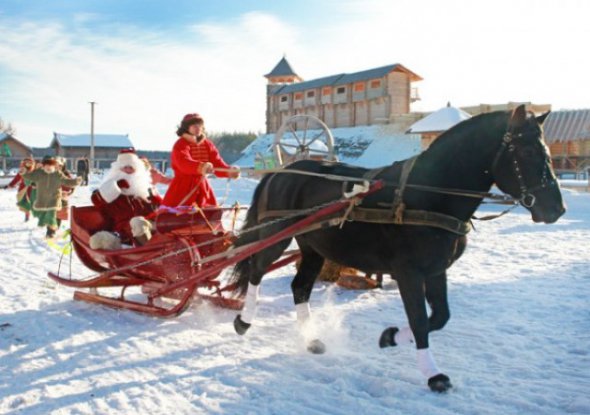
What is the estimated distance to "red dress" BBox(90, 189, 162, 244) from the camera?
225 inches

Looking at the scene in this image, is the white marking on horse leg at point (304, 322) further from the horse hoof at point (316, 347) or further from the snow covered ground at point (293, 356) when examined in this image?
the horse hoof at point (316, 347)

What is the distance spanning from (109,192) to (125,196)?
9.3 inches

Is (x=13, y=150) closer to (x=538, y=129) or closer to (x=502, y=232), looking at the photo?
(x=502, y=232)

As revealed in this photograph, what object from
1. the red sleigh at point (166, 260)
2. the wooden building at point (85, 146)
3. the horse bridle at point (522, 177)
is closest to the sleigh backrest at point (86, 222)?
the red sleigh at point (166, 260)

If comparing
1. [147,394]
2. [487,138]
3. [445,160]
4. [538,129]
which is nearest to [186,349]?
[147,394]

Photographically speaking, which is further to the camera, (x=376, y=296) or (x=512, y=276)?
(x=512, y=276)

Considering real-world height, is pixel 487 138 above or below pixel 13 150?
below

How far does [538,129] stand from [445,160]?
2.03 feet

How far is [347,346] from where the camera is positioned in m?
4.26

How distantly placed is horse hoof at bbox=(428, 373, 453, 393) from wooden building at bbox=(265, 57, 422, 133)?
33.4 meters

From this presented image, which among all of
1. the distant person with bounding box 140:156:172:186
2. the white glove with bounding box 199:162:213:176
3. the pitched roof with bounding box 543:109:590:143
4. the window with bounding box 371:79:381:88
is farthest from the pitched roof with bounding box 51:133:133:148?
the white glove with bounding box 199:162:213:176

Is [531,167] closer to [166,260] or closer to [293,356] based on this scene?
[293,356]

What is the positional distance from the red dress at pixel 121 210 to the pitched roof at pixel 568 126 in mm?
24394

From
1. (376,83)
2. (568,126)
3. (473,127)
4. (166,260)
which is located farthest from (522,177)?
(376,83)
